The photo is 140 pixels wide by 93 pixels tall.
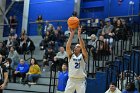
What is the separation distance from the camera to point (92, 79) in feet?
36.2

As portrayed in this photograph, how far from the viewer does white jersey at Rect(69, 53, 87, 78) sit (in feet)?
25.3

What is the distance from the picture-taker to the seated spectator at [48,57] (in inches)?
550

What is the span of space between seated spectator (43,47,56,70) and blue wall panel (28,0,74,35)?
5.47 meters

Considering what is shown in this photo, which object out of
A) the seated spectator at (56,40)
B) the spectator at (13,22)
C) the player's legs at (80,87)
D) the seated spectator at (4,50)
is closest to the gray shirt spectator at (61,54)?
the seated spectator at (56,40)

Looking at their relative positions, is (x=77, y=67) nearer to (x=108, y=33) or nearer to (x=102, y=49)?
(x=102, y=49)

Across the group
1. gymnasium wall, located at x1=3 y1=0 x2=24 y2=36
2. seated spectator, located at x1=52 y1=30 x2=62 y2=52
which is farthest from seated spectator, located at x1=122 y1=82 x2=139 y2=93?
gymnasium wall, located at x1=3 y1=0 x2=24 y2=36

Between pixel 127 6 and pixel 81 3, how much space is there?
278 centimetres

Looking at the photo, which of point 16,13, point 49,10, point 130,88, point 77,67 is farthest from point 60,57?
point 16,13

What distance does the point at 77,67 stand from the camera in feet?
25.5

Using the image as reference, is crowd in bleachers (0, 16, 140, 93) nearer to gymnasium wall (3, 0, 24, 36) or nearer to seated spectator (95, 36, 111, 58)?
seated spectator (95, 36, 111, 58)

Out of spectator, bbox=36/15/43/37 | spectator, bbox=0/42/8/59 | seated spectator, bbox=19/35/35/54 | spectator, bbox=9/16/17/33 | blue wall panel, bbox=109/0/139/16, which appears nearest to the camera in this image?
spectator, bbox=0/42/8/59

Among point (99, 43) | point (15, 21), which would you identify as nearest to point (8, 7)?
point (15, 21)

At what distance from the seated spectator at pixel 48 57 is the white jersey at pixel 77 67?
598 cm

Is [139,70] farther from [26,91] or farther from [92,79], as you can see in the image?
[26,91]
